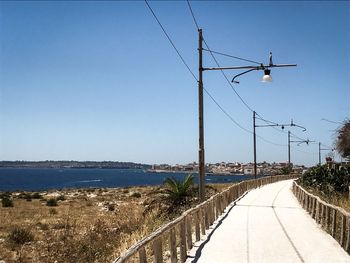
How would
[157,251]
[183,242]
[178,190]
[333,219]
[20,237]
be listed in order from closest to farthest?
[157,251] → [183,242] → [333,219] → [20,237] → [178,190]

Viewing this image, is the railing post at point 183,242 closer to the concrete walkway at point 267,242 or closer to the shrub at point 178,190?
the concrete walkway at point 267,242

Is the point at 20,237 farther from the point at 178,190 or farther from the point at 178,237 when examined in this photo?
the point at 178,237

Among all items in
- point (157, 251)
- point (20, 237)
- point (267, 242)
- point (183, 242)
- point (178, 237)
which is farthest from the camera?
point (20, 237)

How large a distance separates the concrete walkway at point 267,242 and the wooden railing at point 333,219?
190 millimetres

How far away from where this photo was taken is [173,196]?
21.0m

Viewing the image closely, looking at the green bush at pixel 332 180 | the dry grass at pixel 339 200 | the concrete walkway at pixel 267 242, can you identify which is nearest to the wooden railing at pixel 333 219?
the concrete walkway at pixel 267 242

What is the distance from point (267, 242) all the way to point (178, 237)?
9.47 feet

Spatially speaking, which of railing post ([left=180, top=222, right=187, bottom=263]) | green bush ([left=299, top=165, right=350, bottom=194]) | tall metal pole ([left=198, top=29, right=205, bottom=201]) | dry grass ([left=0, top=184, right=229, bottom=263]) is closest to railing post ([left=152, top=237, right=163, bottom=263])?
railing post ([left=180, top=222, right=187, bottom=263])

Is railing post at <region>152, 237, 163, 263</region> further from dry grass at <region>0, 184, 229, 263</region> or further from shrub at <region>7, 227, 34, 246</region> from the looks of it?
shrub at <region>7, 227, 34, 246</region>

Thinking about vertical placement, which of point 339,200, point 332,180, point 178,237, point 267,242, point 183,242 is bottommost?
point 178,237

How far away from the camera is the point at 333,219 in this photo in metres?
12.7

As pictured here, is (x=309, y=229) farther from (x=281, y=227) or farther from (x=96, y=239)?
(x=96, y=239)

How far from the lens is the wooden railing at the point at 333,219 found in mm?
11062

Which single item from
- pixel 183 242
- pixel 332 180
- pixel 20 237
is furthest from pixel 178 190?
pixel 183 242
